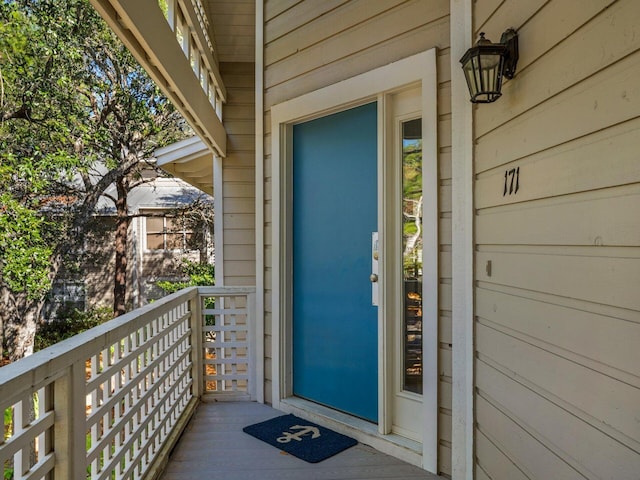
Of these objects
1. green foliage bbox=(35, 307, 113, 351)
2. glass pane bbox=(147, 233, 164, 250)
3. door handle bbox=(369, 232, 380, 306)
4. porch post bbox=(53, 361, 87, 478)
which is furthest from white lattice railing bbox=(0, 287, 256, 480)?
glass pane bbox=(147, 233, 164, 250)

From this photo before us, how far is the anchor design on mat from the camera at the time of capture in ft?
9.22

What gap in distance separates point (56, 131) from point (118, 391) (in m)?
6.74

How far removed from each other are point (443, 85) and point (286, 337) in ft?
6.32

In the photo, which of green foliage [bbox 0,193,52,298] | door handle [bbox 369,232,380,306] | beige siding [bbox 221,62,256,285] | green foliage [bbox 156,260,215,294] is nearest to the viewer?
door handle [bbox 369,232,380,306]

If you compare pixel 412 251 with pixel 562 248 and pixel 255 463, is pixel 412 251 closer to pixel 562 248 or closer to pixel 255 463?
pixel 562 248

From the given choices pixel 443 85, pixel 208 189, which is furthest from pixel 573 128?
pixel 208 189

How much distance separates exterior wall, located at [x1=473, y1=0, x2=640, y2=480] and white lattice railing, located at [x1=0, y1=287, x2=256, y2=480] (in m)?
1.43

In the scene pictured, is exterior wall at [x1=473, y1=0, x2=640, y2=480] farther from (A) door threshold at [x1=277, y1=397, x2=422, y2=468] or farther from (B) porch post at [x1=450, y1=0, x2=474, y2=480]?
(A) door threshold at [x1=277, y1=397, x2=422, y2=468]

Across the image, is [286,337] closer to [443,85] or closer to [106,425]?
[106,425]

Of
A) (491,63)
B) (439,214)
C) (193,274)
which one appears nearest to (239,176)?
(439,214)

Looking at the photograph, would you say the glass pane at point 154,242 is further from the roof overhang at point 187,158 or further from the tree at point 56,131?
the roof overhang at point 187,158

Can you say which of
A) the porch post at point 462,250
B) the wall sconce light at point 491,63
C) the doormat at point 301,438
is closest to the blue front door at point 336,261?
the doormat at point 301,438

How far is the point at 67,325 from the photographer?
396 inches

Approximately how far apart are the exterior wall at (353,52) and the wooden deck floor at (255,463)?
1.09 feet
